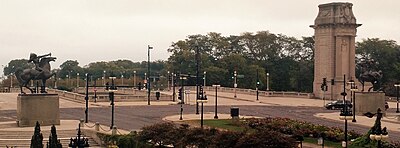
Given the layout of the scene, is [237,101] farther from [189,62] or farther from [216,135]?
[216,135]

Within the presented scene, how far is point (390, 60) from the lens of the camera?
350 ft

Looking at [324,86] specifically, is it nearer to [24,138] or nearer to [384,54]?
[384,54]

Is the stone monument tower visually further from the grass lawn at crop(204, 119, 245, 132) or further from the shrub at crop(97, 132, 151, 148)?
the shrub at crop(97, 132, 151, 148)

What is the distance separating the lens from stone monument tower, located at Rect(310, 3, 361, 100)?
82688mm

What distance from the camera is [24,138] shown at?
36781mm

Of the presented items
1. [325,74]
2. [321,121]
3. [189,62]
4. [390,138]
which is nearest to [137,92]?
[189,62]

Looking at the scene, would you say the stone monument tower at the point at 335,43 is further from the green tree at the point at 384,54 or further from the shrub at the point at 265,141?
the shrub at the point at 265,141

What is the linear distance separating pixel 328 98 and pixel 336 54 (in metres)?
6.52

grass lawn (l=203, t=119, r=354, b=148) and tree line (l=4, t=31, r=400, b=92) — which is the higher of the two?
tree line (l=4, t=31, r=400, b=92)

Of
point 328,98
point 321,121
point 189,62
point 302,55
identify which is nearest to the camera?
point 321,121

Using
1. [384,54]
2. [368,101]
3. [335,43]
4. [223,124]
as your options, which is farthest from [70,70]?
[223,124]

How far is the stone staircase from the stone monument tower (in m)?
52.0

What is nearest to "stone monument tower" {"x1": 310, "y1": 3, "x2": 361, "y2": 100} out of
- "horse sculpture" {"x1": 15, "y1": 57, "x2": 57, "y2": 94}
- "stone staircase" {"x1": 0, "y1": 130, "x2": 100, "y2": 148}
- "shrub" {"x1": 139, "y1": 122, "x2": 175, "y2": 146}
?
"horse sculpture" {"x1": 15, "y1": 57, "x2": 57, "y2": 94}

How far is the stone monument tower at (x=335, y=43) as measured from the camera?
82688mm
